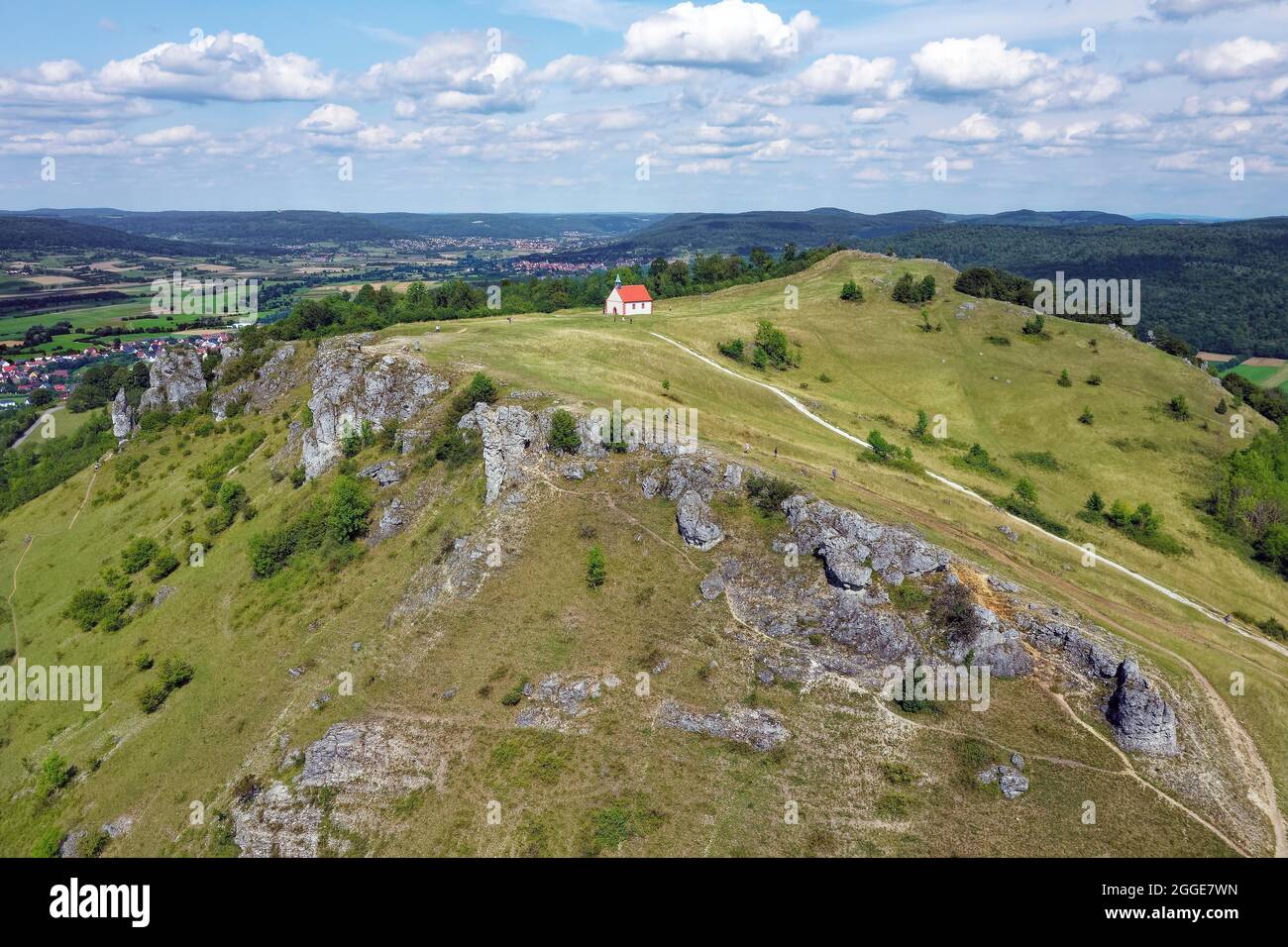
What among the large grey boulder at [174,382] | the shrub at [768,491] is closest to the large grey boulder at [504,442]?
the shrub at [768,491]

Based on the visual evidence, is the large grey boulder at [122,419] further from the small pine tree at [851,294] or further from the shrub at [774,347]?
the small pine tree at [851,294]

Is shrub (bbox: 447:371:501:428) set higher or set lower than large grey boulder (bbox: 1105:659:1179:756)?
higher

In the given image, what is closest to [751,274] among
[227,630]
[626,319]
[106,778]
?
[626,319]

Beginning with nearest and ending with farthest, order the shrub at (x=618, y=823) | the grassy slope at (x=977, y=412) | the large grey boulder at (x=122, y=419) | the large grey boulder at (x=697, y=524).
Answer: the shrub at (x=618, y=823)
the large grey boulder at (x=697, y=524)
the grassy slope at (x=977, y=412)
the large grey boulder at (x=122, y=419)

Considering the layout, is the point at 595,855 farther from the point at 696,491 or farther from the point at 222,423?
the point at 222,423

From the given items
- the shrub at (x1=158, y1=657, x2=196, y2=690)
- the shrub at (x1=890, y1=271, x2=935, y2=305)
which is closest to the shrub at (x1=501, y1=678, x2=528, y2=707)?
the shrub at (x1=158, y1=657, x2=196, y2=690)

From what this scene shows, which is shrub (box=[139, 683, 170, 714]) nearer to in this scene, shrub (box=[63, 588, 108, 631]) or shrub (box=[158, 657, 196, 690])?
shrub (box=[158, 657, 196, 690])
